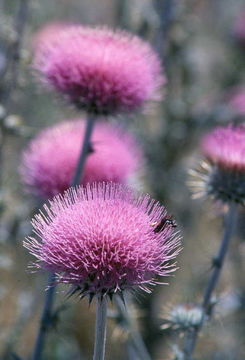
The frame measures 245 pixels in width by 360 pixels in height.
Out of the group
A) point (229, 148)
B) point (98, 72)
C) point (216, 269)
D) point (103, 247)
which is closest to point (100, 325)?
point (103, 247)

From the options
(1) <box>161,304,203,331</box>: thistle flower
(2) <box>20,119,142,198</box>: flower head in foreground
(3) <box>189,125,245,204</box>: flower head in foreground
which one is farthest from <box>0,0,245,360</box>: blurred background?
(1) <box>161,304,203,331</box>: thistle flower

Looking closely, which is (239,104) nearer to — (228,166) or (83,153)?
(228,166)

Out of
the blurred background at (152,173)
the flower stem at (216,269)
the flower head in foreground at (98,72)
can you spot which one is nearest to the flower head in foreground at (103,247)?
the flower stem at (216,269)

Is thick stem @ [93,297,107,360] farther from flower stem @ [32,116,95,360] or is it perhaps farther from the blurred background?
the blurred background

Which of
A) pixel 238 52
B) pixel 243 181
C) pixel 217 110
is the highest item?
pixel 238 52

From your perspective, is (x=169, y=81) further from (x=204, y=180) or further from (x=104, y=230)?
(x=104, y=230)

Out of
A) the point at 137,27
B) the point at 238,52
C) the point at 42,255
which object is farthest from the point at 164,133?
the point at 42,255
